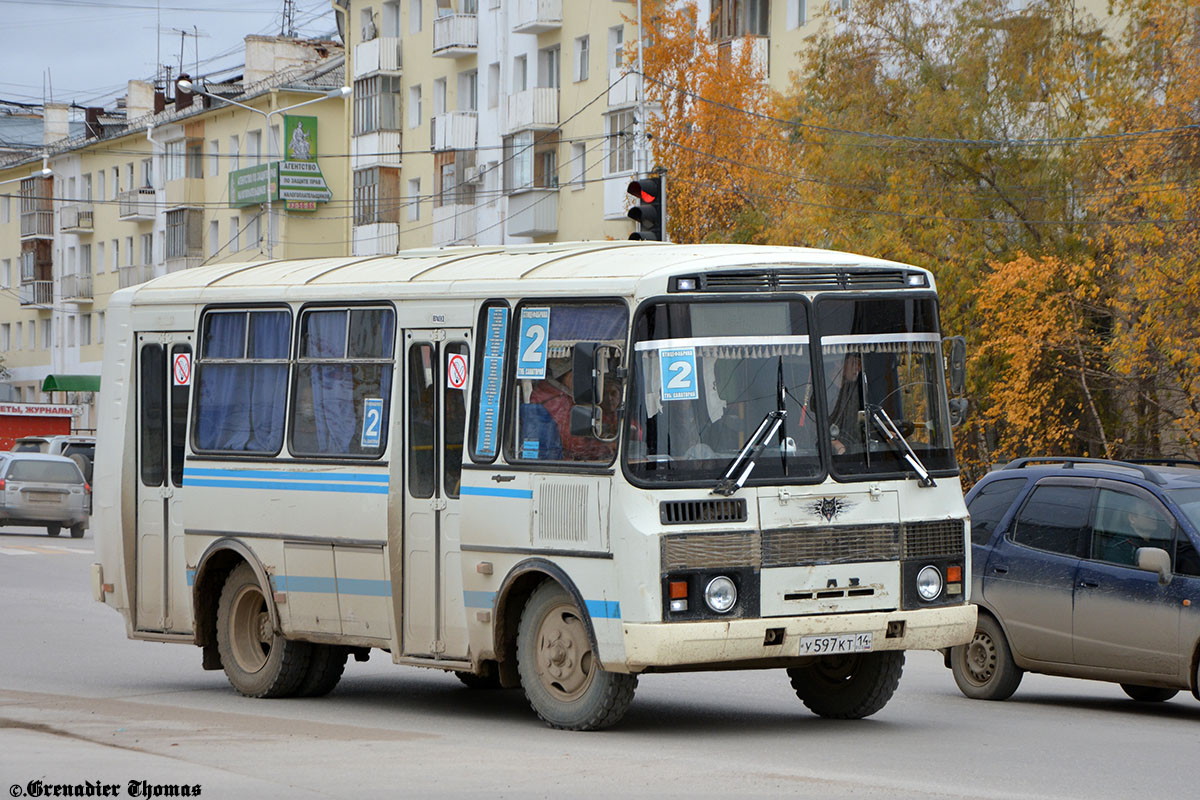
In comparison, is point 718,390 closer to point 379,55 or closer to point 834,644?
point 834,644

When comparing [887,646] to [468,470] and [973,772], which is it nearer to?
[973,772]

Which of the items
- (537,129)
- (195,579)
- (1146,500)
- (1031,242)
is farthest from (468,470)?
(537,129)

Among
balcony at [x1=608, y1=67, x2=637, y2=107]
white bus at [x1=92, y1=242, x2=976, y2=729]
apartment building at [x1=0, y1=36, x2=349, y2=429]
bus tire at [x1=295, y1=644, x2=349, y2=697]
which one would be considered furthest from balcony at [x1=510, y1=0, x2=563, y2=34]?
bus tire at [x1=295, y1=644, x2=349, y2=697]

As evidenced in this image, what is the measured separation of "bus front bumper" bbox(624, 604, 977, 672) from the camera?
11.0 m

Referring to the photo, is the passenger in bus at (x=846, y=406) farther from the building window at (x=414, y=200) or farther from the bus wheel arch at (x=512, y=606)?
the building window at (x=414, y=200)

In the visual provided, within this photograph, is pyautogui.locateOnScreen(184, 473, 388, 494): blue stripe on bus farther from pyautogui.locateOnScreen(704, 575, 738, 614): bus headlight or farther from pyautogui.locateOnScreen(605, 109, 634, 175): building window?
pyautogui.locateOnScreen(605, 109, 634, 175): building window

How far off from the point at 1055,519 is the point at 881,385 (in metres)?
2.77

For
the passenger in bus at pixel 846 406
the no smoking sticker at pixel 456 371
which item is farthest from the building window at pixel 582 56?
the passenger in bus at pixel 846 406

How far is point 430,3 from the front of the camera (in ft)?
217

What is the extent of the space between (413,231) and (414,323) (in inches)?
2168

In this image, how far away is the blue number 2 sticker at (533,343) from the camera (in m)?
12.0

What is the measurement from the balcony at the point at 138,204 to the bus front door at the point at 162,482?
242 feet

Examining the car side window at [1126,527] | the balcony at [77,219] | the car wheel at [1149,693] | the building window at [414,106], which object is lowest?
the car wheel at [1149,693]

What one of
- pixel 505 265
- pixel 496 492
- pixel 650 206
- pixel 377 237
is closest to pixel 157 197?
pixel 377 237
